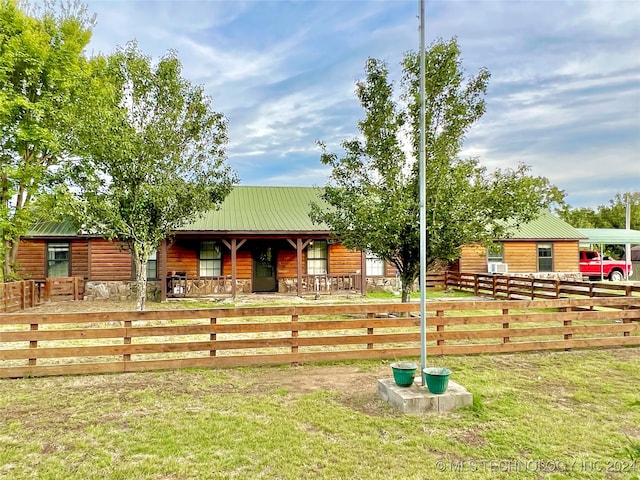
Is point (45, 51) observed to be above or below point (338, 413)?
above

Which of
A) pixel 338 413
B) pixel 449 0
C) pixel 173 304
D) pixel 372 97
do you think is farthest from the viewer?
pixel 173 304

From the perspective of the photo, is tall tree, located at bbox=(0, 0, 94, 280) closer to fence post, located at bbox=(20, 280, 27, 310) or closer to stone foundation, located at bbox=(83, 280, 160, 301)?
fence post, located at bbox=(20, 280, 27, 310)

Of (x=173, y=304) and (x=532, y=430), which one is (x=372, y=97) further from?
(x=173, y=304)

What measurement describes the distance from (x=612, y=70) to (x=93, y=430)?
14.7 m

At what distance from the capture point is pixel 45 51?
14.6 metres

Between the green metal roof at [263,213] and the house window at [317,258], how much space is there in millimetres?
1141

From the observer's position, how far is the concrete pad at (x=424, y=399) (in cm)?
462

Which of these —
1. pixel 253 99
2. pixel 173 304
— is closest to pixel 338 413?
pixel 173 304

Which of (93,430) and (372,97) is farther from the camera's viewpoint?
(372,97)

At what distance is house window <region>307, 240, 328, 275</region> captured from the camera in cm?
1766

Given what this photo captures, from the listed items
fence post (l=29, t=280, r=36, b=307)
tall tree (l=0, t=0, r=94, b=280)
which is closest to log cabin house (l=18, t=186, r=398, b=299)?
tall tree (l=0, t=0, r=94, b=280)

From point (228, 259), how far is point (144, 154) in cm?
682

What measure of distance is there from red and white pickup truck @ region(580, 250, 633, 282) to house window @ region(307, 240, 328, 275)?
→ 1499 cm

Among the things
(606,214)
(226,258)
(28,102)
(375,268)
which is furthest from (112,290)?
(606,214)
